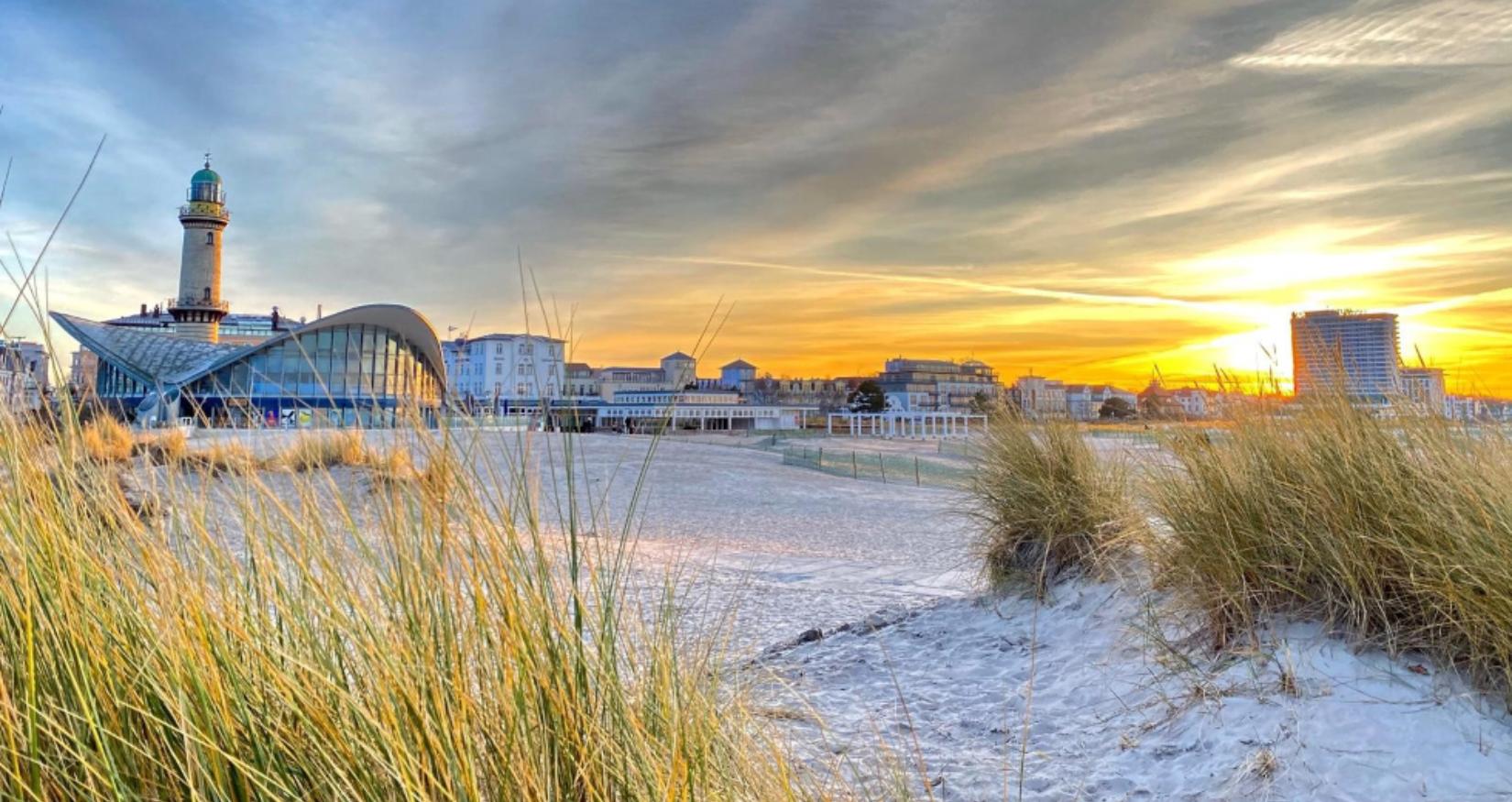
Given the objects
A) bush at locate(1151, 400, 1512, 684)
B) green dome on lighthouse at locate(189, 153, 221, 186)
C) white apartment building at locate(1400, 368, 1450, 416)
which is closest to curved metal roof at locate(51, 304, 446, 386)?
green dome on lighthouse at locate(189, 153, 221, 186)

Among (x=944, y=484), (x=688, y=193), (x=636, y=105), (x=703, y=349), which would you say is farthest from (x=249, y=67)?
(x=944, y=484)

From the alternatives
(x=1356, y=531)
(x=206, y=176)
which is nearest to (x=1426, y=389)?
(x=1356, y=531)

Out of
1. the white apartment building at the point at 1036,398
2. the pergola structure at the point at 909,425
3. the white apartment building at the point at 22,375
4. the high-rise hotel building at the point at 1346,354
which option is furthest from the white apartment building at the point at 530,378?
the pergola structure at the point at 909,425

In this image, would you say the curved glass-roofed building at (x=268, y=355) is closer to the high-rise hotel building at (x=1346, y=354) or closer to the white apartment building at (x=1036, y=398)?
the white apartment building at (x=1036, y=398)

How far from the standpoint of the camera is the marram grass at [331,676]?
1.07 metres

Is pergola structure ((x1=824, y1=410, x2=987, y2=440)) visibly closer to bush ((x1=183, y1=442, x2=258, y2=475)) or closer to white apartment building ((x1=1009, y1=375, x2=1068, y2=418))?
white apartment building ((x1=1009, y1=375, x2=1068, y2=418))

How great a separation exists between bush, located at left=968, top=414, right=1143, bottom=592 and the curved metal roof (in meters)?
35.3

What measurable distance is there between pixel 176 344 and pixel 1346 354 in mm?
51065

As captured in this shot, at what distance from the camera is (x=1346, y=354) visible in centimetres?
359

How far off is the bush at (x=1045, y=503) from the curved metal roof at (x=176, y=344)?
35.3 metres

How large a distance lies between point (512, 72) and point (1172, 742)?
8.36 meters

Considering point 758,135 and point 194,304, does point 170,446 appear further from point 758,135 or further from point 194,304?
point 194,304

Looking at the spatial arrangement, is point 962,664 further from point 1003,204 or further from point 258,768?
point 1003,204

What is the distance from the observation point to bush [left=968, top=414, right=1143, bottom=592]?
4059 millimetres
